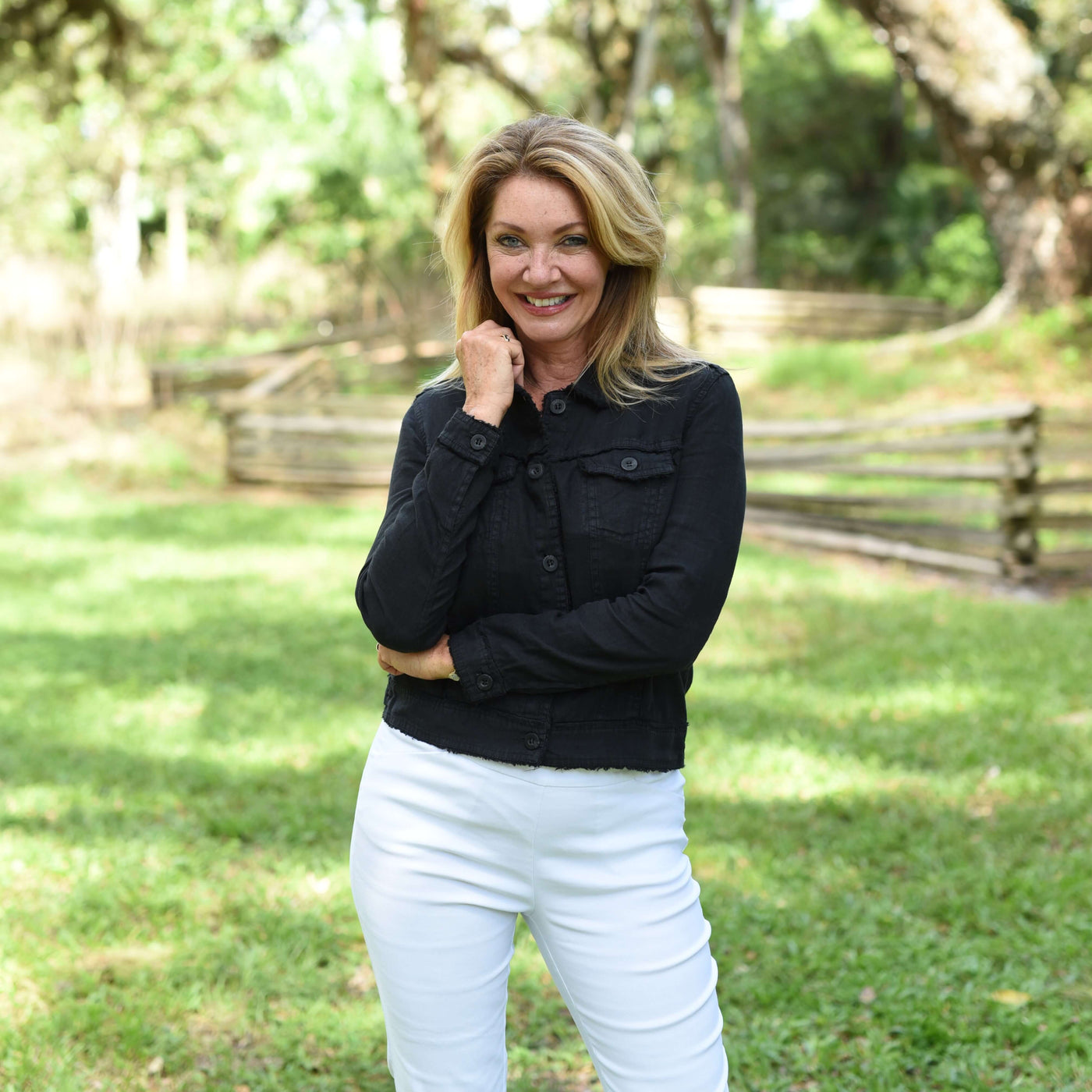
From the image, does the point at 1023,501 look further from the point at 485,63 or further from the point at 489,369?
the point at 485,63

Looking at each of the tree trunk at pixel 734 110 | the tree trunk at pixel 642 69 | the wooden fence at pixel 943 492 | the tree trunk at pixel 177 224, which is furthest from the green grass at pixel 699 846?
the tree trunk at pixel 177 224

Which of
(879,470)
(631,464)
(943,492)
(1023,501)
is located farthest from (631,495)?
(943,492)

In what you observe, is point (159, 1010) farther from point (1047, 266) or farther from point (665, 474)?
point (1047, 266)

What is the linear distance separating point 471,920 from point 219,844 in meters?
2.96

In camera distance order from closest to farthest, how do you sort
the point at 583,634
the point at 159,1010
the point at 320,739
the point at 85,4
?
1. the point at 583,634
2. the point at 159,1010
3. the point at 320,739
4. the point at 85,4

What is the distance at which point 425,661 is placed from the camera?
2.06 metres

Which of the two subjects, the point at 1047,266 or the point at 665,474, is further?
the point at 1047,266

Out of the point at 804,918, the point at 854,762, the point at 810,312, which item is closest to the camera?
the point at 804,918

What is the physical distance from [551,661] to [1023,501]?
7.38 metres

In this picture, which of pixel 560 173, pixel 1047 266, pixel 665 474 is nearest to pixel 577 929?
pixel 665 474

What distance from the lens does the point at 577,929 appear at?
2014 mm

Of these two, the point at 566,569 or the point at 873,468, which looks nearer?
the point at 566,569

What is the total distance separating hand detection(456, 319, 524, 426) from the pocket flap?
194 mm

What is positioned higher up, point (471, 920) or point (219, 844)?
point (471, 920)
